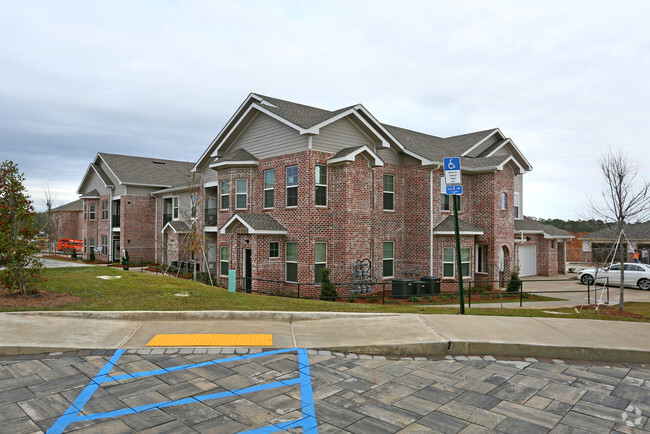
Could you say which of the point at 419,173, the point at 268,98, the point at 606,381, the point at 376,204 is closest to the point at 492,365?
the point at 606,381

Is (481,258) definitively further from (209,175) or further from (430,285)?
(209,175)

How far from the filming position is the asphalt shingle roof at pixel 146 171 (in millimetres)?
32594

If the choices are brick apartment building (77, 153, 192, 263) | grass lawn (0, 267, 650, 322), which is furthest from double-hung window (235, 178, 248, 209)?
brick apartment building (77, 153, 192, 263)

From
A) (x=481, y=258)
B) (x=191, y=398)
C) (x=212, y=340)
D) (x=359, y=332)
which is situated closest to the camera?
(x=191, y=398)

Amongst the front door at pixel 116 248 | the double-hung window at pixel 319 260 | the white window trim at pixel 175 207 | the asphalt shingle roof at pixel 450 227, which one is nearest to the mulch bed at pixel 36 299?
the double-hung window at pixel 319 260

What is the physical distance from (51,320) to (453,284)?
1729 centimetres

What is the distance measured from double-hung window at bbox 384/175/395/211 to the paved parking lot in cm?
1395

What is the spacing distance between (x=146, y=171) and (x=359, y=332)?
103 ft

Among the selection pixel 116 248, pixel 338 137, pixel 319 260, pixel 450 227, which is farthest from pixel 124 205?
pixel 450 227

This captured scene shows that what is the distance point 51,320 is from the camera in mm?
8523

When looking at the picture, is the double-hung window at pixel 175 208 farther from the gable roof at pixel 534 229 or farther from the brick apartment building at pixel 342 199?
the gable roof at pixel 534 229

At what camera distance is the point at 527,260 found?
99.9 feet

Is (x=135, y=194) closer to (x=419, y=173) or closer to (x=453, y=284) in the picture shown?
(x=419, y=173)

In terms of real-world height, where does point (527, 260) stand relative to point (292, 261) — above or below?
below
